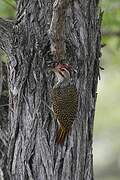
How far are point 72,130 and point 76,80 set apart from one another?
302 mm

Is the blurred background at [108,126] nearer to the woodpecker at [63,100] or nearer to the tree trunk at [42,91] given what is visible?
the tree trunk at [42,91]

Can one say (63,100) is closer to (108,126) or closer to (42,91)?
(42,91)

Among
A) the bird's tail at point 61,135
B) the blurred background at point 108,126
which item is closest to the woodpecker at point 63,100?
the bird's tail at point 61,135

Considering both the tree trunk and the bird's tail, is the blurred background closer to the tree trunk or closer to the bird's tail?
the tree trunk

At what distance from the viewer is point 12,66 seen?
3.29 m

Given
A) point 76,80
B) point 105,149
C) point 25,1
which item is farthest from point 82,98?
point 105,149

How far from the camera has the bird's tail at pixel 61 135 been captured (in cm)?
318

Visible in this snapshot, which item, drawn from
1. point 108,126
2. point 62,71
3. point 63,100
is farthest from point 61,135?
point 108,126

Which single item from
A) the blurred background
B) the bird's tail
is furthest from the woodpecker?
the blurred background

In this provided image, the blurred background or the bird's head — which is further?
the blurred background

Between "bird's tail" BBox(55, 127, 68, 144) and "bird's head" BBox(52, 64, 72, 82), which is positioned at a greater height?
"bird's head" BBox(52, 64, 72, 82)

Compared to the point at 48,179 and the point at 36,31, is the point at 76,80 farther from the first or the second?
the point at 48,179

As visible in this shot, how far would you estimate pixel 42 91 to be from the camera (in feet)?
10.6

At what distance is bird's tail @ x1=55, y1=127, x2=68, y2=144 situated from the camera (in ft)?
10.4
